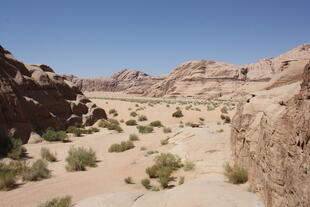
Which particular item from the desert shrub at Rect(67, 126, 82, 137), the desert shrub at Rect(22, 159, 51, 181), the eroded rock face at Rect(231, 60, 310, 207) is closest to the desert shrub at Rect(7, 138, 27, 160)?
the desert shrub at Rect(22, 159, 51, 181)

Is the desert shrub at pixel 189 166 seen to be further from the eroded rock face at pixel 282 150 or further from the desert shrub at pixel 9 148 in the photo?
the desert shrub at pixel 9 148

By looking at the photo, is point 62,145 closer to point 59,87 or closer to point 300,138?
point 59,87

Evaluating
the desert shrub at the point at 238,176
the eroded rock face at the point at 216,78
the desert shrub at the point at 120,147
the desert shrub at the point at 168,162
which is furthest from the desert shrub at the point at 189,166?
the eroded rock face at the point at 216,78

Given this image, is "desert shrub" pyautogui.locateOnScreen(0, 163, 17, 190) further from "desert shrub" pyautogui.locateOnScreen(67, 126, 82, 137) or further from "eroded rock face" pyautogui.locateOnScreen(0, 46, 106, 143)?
"desert shrub" pyautogui.locateOnScreen(67, 126, 82, 137)

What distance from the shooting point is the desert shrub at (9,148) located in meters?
9.00

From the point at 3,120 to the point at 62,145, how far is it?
2809 millimetres

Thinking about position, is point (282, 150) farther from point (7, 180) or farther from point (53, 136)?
point (53, 136)

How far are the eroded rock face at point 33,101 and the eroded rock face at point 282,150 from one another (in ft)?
32.3

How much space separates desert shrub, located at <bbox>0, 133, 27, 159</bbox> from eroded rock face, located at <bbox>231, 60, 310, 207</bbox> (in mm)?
7842

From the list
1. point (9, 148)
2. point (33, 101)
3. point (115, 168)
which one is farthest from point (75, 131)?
point (115, 168)

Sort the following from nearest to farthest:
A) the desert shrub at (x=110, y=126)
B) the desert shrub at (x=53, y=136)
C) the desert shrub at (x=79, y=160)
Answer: the desert shrub at (x=79, y=160), the desert shrub at (x=53, y=136), the desert shrub at (x=110, y=126)

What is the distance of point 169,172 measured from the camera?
25.3 feet

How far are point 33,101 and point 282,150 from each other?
13234mm

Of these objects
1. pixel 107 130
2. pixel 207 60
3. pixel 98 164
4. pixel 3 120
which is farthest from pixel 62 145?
pixel 207 60
